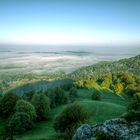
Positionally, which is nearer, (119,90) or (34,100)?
(34,100)

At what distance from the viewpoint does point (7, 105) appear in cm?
11244

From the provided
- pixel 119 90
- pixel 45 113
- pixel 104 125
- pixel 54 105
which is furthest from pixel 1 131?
pixel 119 90

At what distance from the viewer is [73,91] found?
168 meters

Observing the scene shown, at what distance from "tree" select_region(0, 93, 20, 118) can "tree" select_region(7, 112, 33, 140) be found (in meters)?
20.9

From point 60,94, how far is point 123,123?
118m

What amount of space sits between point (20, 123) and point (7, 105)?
27163mm

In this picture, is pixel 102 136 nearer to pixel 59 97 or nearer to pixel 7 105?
pixel 7 105

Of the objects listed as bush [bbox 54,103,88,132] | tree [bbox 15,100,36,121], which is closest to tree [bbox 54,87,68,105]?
tree [bbox 15,100,36,121]

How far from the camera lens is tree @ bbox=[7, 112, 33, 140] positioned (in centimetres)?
8619

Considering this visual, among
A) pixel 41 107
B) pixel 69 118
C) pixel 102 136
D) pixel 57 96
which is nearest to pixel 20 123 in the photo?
pixel 41 107

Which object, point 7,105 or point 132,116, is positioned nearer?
point 132,116

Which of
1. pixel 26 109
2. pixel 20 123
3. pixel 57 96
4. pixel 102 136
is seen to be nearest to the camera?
pixel 102 136

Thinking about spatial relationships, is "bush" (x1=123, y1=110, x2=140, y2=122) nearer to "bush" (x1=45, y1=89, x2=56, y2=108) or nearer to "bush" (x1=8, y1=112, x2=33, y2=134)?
"bush" (x1=8, y1=112, x2=33, y2=134)

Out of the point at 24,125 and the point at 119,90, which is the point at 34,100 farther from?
the point at 119,90
